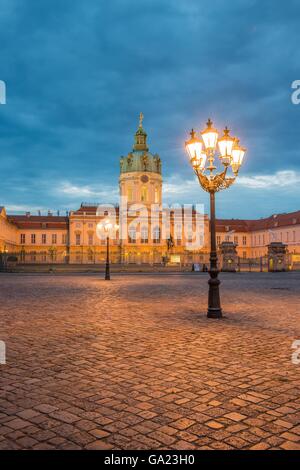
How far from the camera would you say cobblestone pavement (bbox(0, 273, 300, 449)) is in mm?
3539

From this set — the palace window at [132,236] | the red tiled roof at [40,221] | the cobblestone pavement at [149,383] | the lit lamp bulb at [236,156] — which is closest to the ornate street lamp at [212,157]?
the lit lamp bulb at [236,156]

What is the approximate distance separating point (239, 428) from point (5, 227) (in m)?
77.6

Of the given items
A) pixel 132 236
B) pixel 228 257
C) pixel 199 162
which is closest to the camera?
pixel 199 162

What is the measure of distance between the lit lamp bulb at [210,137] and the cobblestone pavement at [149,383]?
176 inches

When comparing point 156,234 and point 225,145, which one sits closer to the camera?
point 225,145

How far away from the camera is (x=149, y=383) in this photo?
496 cm

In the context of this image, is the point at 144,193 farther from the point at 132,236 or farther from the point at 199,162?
the point at 199,162

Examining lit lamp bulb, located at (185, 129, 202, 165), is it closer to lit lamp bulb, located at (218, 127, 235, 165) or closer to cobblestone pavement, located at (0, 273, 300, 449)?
lit lamp bulb, located at (218, 127, 235, 165)

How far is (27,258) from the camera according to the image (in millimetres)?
57594

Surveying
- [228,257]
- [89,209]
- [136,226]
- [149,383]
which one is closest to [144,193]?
[136,226]

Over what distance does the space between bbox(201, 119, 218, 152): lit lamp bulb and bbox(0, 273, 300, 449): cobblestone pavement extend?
4468 millimetres

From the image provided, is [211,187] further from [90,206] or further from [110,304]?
[90,206]

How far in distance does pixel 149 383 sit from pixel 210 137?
289 inches

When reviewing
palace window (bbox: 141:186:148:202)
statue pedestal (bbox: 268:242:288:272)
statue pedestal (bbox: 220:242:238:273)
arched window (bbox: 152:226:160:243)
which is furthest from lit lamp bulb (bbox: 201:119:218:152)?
palace window (bbox: 141:186:148:202)
